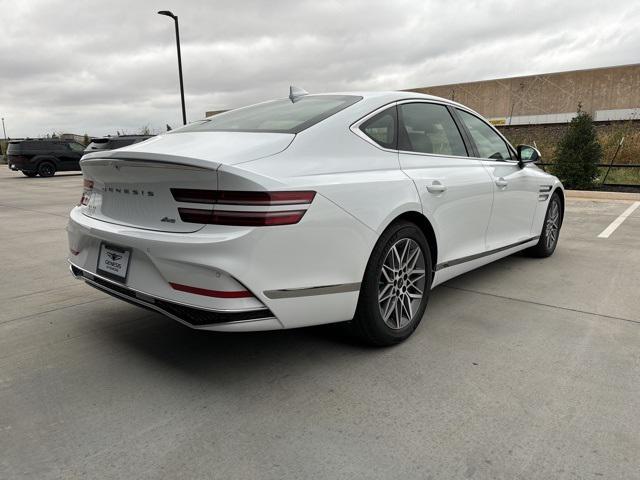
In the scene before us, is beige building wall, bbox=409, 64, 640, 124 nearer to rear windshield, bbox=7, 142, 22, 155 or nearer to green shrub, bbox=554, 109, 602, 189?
green shrub, bbox=554, 109, 602, 189

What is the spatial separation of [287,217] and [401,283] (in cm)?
103

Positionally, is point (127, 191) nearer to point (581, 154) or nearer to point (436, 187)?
point (436, 187)

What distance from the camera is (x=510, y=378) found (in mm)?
2611

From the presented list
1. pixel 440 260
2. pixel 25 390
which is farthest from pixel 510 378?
pixel 25 390

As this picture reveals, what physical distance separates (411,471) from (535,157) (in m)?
3.58

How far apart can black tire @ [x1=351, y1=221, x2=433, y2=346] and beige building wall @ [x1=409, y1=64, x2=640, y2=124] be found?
1456 inches

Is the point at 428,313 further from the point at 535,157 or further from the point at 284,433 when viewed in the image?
the point at 535,157

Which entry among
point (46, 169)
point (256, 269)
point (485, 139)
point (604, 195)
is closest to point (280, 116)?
point (256, 269)

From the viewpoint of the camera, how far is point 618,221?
26.0 feet

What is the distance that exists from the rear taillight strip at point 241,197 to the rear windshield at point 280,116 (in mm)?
499

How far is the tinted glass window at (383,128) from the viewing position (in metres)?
2.95

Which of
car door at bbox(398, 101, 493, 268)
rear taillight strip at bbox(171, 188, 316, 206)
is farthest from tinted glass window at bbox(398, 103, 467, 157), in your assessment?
rear taillight strip at bbox(171, 188, 316, 206)

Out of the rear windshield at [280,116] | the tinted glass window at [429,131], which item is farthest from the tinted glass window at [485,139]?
the rear windshield at [280,116]

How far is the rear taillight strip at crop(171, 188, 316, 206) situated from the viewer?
87.8 inches
